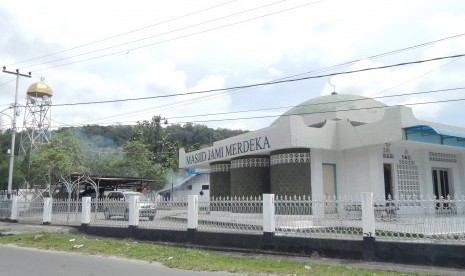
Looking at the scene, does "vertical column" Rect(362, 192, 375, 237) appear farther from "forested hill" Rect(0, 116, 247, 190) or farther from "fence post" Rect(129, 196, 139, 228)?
"forested hill" Rect(0, 116, 247, 190)

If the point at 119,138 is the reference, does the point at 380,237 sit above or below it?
below

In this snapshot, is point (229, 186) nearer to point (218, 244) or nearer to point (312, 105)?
point (312, 105)

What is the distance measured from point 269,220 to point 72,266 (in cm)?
508

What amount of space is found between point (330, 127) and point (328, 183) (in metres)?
2.22

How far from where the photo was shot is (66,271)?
889cm

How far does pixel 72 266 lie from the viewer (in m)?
9.62

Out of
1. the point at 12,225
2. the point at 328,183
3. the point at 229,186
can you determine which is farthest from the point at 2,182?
the point at 328,183

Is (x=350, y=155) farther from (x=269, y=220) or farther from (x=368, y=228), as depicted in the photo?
(x=368, y=228)

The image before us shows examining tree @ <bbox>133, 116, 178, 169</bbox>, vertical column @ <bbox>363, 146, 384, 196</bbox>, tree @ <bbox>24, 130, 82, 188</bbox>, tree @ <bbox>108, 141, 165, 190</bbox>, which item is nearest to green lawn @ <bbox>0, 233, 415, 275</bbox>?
vertical column @ <bbox>363, 146, 384, 196</bbox>

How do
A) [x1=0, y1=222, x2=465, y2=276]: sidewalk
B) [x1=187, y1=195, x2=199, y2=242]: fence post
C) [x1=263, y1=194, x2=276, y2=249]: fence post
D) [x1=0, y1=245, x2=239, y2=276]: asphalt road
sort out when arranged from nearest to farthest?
[x1=0, y1=222, x2=465, y2=276]: sidewalk
[x1=0, y1=245, x2=239, y2=276]: asphalt road
[x1=263, y1=194, x2=276, y2=249]: fence post
[x1=187, y1=195, x2=199, y2=242]: fence post

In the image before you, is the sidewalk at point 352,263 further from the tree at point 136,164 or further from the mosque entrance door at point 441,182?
the tree at point 136,164

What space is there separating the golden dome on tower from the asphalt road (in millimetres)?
31050

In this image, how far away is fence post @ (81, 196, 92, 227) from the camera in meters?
16.4

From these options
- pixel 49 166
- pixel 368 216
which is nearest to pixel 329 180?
pixel 368 216
